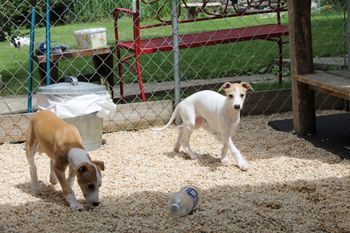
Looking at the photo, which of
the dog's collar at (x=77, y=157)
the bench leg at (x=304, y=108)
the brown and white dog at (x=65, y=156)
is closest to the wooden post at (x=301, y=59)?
the bench leg at (x=304, y=108)

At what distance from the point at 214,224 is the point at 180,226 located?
0.60ft

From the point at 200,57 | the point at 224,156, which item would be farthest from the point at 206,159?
the point at 200,57

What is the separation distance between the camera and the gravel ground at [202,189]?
12.5ft

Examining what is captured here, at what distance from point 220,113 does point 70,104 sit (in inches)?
47.7

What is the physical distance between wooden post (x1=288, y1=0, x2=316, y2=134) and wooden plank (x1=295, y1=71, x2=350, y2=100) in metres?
0.11

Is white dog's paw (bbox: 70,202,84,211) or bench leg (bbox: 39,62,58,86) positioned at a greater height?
bench leg (bbox: 39,62,58,86)

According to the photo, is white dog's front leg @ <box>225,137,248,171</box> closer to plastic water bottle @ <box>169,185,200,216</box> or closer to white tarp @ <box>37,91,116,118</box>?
plastic water bottle @ <box>169,185,200,216</box>

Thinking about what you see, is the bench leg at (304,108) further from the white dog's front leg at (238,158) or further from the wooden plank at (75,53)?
the wooden plank at (75,53)

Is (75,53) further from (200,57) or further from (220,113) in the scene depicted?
(200,57)

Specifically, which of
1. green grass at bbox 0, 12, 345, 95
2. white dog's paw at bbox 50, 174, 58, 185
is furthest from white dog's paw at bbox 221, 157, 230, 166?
green grass at bbox 0, 12, 345, 95

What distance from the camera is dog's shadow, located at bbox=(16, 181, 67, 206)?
4422mm

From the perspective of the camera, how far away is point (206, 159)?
5.37m

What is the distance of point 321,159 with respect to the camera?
5.17 metres

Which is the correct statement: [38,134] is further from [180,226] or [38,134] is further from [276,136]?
[276,136]
